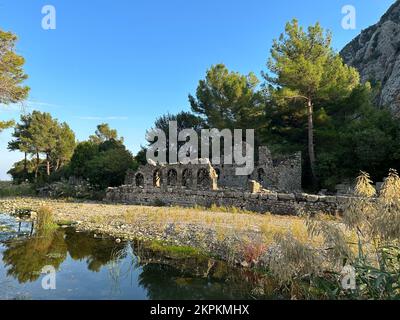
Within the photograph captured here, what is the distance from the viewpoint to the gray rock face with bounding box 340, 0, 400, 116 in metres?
30.6

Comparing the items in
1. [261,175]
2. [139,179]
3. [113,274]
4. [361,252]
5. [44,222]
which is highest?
[261,175]

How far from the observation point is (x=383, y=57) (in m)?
43.5

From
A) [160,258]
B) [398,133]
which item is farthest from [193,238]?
[398,133]

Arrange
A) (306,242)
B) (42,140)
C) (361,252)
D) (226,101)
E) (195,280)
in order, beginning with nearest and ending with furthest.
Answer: (361,252)
(195,280)
(306,242)
(226,101)
(42,140)

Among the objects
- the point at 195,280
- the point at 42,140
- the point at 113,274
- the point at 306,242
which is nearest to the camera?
the point at 195,280

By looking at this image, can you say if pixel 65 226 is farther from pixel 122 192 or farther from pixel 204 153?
pixel 204 153

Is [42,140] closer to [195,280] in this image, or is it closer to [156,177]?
[156,177]

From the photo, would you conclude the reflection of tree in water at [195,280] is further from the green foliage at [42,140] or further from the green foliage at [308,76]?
the green foliage at [42,140]

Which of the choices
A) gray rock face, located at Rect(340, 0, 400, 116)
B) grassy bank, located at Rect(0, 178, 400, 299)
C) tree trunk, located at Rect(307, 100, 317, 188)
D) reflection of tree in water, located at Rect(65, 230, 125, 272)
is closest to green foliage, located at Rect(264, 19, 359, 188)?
tree trunk, located at Rect(307, 100, 317, 188)

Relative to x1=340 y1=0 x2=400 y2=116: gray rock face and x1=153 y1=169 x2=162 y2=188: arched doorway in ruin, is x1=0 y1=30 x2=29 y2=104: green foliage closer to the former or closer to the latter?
x1=153 y1=169 x2=162 y2=188: arched doorway in ruin

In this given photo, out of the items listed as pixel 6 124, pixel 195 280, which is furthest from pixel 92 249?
pixel 6 124

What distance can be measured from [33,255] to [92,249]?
4.33 feet

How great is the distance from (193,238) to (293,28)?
68.7 ft

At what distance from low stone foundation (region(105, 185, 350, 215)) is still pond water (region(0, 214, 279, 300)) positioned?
18.2 feet
